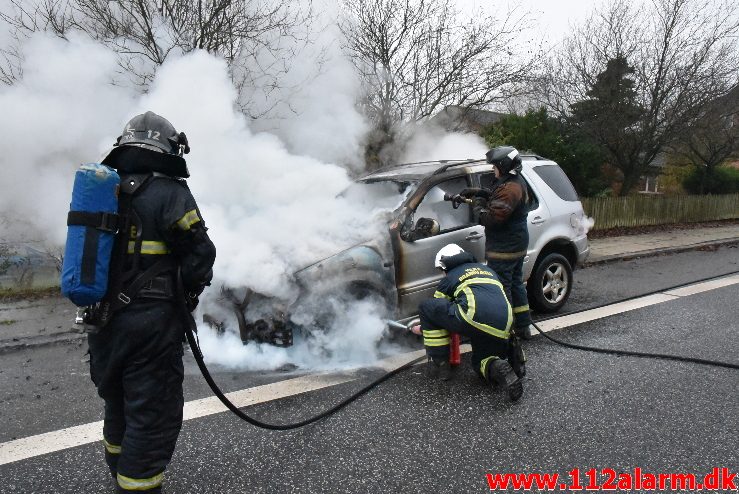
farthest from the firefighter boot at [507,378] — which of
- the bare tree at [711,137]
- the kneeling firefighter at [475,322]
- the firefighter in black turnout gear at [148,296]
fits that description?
the bare tree at [711,137]

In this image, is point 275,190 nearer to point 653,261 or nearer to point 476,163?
point 476,163

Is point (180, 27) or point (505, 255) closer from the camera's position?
point (505, 255)

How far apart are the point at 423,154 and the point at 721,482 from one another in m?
6.67

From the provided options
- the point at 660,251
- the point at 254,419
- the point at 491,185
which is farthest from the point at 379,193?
the point at 660,251

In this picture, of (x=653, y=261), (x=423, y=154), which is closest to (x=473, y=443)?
(x=423, y=154)

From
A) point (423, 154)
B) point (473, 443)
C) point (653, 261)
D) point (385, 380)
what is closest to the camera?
point (473, 443)

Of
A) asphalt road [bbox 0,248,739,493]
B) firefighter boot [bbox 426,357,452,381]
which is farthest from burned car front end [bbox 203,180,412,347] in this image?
firefighter boot [bbox 426,357,452,381]

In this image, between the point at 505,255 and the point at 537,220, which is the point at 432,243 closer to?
the point at 505,255

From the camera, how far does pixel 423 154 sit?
348 inches

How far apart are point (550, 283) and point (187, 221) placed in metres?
4.59

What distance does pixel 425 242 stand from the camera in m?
4.82

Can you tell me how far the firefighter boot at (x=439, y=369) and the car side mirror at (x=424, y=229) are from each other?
1.14m

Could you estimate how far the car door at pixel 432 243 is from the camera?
470 centimetres

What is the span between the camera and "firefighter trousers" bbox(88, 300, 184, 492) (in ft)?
7.90
